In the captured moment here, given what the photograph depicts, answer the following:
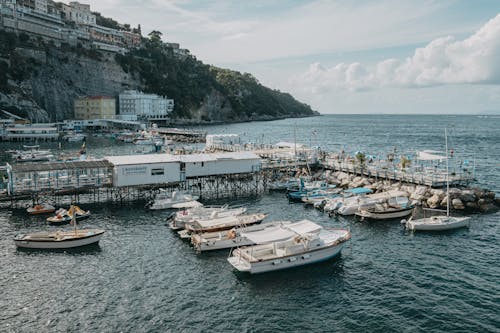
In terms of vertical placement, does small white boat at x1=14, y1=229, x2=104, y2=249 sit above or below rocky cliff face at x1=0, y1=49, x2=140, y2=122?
below

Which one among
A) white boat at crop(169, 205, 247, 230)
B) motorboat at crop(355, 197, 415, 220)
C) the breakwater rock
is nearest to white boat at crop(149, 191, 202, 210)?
white boat at crop(169, 205, 247, 230)

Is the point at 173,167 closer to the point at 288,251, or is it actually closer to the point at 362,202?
the point at 362,202

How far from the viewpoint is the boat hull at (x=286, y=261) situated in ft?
119

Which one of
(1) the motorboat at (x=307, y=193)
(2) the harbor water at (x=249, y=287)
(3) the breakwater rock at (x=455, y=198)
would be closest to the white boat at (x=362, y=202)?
(3) the breakwater rock at (x=455, y=198)

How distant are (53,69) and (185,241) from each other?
152 metres

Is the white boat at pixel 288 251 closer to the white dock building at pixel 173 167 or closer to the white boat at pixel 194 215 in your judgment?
the white boat at pixel 194 215

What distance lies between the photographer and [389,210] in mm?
51812

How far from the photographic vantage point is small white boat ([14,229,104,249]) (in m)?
41.5

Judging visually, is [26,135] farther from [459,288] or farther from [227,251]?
[459,288]

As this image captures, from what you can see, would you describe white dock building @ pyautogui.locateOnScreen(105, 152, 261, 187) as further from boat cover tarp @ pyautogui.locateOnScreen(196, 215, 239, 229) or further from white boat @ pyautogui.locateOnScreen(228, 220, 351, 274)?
white boat @ pyautogui.locateOnScreen(228, 220, 351, 274)

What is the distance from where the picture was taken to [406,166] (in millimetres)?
71000

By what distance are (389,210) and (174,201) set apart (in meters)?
27.1

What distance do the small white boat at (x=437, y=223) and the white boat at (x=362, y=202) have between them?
256 inches

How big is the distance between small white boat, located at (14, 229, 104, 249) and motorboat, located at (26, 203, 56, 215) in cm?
1209
